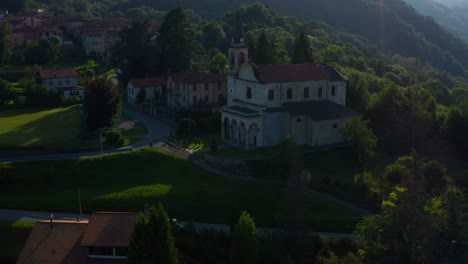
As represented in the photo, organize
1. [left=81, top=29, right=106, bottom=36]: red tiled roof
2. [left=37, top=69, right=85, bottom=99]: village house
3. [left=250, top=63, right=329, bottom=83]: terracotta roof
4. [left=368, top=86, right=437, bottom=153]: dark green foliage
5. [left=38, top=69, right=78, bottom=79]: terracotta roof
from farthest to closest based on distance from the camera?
[left=81, top=29, right=106, bottom=36]: red tiled roof
[left=38, top=69, right=78, bottom=79]: terracotta roof
[left=37, top=69, right=85, bottom=99]: village house
[left=250, top=63, right=329, bottom=83]: terracotta roof
[left=368, top=86, right=437, bottom=153]: dark green foliage

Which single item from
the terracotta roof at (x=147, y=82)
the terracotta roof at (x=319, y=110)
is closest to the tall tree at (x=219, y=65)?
the terracotta roof at (x=147, y=82)

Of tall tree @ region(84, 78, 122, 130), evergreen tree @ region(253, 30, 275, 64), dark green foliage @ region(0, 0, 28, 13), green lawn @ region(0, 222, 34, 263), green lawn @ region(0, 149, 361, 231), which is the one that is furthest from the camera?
dark green foliage @ region(0, 0, 28, 13)

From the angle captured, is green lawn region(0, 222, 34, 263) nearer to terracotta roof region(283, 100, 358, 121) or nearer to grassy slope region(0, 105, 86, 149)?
grassy slope region(0, 105, 86, 149)

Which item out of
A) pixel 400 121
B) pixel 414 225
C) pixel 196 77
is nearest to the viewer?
pixel 414 225

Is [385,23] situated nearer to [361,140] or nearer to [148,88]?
[148,88]

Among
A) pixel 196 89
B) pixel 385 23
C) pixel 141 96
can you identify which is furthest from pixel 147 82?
pixel 385 23

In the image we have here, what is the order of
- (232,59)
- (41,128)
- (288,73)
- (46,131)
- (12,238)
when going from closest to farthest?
(12,238) < (46,131) < (288,73) < (41,128) < (232,59)

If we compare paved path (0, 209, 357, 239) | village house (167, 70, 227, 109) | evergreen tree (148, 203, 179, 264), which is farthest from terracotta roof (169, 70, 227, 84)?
evergreen tree (148, 203, 179, 264)
